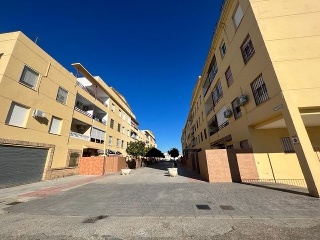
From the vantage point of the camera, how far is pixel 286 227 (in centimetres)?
403

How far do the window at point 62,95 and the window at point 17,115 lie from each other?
4057 mm

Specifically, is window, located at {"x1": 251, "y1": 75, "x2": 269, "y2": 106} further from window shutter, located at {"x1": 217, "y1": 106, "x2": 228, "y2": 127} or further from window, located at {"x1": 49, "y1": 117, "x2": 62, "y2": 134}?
window, located at {"x1": 49, "y1": 117, "x2": 62, "y2": 134}

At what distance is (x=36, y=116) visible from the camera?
46.1 ft

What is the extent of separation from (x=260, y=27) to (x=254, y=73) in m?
2.81

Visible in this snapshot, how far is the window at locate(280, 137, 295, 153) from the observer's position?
10.6m

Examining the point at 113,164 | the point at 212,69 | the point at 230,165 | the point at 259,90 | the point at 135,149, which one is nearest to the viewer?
the point at 259,90

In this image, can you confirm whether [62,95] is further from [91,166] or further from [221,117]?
[221,117]

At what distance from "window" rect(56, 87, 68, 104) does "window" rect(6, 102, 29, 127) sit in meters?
4.06

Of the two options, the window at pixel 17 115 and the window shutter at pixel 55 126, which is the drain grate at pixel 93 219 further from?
the window shutter at pixel 55 126

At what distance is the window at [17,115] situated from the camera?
1212 cm

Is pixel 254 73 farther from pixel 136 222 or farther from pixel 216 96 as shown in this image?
pixel 136 222

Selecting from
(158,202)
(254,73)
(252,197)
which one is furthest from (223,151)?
(158,202)

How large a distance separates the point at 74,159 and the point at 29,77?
33.5ft

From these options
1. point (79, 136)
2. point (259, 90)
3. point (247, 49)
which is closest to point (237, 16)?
point (247, 49)
